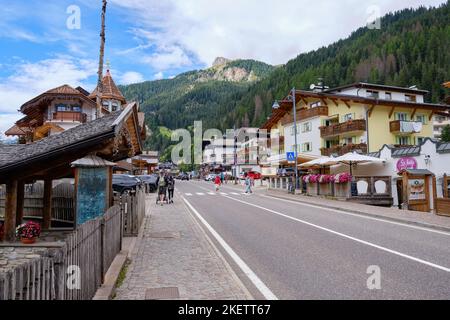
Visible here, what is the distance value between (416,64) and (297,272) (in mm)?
104971

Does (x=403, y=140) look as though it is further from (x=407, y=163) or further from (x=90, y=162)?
(x=90, y=162)

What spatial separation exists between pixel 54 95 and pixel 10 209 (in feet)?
105

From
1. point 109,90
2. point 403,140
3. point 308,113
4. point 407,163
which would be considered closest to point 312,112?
point 308,113

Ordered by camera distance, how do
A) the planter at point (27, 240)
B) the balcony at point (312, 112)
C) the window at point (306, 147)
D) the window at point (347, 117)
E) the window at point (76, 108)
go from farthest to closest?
the window at point (306, 147) < the balcony at point (312, 112) < the window at point (347, 117) < the window at point (76, 108) < the planter at point (27, 240)

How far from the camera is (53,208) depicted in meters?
13.6

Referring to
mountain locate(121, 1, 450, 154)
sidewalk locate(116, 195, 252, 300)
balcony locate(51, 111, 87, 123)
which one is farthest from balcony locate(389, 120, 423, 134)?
mountain locate(121, 1, 450, 154)

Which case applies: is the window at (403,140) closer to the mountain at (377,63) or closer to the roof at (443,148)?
the roof at (443,148)

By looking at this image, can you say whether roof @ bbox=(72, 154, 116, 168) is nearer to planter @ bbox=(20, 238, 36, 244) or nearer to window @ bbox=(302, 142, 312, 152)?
planter @ bbox=(20, 238, 36, 244)

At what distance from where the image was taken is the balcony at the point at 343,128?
3872 cm

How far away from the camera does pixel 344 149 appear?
39844 millimetres

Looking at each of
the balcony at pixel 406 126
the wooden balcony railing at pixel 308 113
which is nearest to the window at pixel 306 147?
the wooden balcony railing at pixel 308 113

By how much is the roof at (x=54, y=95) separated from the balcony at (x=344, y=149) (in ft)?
89.4

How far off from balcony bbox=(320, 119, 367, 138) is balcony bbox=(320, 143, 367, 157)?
1531mm
